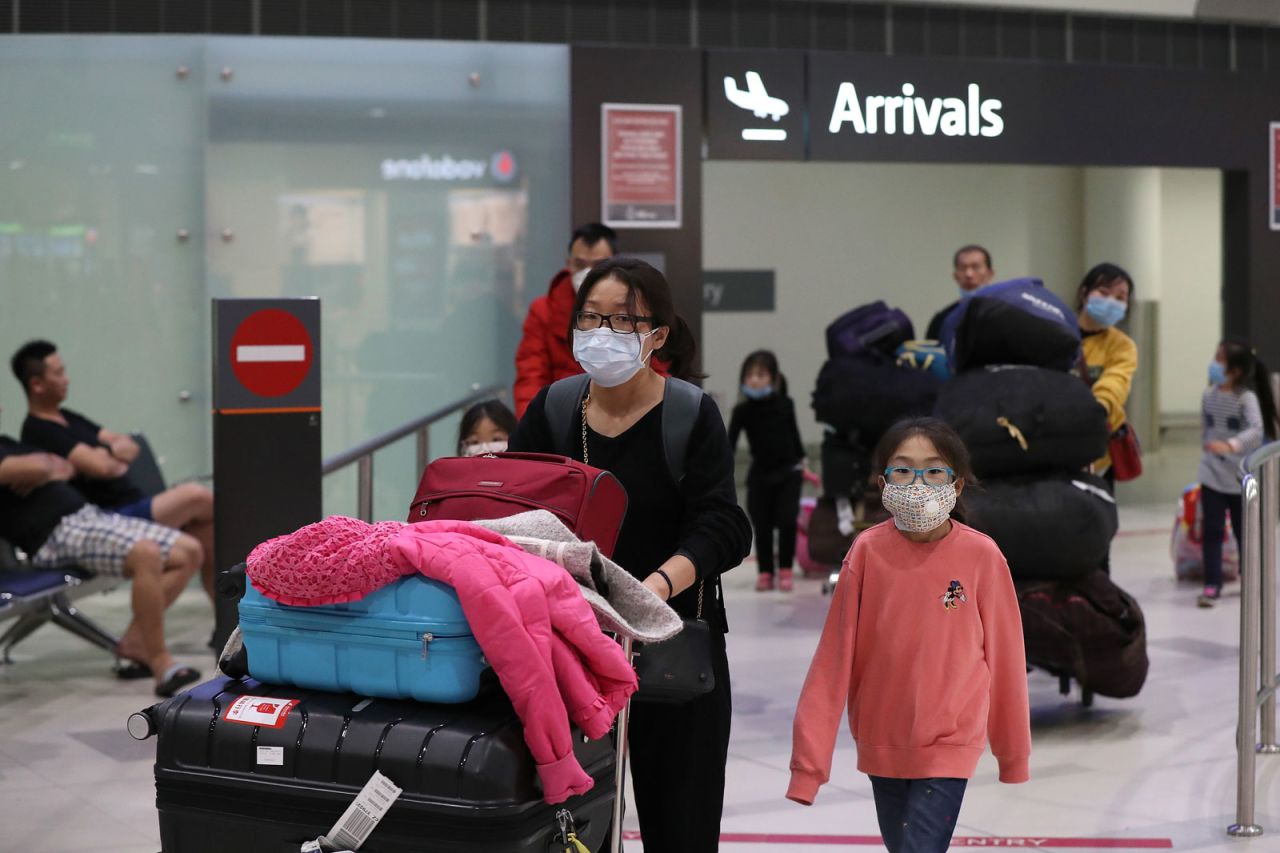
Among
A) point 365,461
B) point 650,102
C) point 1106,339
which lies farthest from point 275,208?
point 1106,339

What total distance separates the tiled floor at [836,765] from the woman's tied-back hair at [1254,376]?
1087 mm

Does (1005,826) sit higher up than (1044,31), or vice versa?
(1044,31)

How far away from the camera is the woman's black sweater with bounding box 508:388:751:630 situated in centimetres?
286

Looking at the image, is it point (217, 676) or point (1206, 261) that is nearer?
point (217, 676)

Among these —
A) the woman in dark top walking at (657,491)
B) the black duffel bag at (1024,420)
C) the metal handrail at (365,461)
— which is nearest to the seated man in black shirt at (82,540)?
the metal handrail at (365,461)

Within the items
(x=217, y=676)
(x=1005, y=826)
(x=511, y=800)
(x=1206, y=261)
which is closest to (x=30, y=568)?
(x=1005, y=826)

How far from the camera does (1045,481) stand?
5.34 m

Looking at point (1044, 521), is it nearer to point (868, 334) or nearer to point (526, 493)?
point (868, 334)

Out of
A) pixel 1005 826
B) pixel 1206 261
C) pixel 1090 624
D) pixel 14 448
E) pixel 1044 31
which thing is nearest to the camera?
pixel 1005 826

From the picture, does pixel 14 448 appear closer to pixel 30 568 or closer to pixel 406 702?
pixel 30 568

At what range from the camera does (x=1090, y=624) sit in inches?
209

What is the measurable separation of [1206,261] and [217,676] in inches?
584

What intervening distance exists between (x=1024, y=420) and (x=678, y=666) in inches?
113

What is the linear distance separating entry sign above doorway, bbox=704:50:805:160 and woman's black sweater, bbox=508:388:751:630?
6372 millimetres
